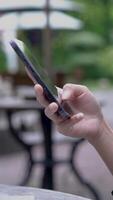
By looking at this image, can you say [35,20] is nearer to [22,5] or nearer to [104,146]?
[22,5]

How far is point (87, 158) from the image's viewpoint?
705 cm

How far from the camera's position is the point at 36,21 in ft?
21.9

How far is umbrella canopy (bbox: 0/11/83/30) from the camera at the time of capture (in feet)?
21.3

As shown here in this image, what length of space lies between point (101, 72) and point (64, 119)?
14356 mm

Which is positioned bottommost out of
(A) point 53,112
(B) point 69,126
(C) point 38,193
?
(C) point 38,193

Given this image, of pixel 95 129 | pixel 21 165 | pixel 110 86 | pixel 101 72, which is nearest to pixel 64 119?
pixel 95 129

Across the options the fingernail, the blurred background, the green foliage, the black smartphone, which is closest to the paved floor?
the blurred background

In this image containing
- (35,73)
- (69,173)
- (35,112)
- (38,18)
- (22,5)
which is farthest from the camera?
(22,5)

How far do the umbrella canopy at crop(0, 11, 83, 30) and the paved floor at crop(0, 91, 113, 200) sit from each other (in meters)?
0.84

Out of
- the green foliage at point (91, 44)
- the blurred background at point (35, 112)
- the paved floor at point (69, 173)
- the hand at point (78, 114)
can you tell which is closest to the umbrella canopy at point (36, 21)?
the blurred background at point (35, 112)

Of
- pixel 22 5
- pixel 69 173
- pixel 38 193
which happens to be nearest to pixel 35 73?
pixel 38 193

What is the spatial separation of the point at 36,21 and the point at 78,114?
15.7 ft

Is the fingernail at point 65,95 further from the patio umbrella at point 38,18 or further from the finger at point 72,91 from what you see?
the patio umbrella at point 38,18

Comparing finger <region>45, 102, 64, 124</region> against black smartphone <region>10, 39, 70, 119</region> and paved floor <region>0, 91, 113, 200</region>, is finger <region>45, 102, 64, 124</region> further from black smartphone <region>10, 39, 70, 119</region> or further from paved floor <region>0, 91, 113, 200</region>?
paved floor <region>0, 91, 113, 200</region>
